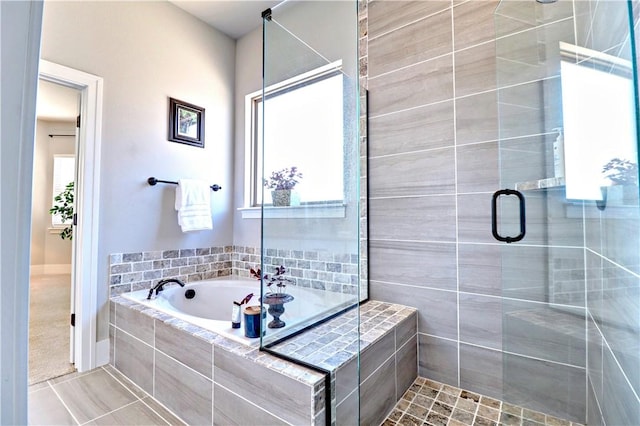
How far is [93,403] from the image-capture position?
5.51 ft

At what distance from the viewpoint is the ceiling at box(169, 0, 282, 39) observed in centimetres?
259

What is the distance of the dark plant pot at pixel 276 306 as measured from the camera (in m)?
1.50

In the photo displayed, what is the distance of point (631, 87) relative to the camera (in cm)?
78

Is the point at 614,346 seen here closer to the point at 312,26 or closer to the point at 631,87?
the point at 631,87

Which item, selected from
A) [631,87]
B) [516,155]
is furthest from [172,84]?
[631,87]

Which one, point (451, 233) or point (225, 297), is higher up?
point (451, 233)

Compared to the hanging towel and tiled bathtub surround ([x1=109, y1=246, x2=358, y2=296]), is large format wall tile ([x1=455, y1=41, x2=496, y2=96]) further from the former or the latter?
the hanging towel

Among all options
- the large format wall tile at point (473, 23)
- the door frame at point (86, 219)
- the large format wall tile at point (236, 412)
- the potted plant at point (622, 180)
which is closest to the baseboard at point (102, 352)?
the door frame at point (86, 219)

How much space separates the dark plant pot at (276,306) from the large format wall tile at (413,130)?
120 centimetres

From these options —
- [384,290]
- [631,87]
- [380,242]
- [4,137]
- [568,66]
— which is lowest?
[384,290]

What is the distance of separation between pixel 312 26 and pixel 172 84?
141cm

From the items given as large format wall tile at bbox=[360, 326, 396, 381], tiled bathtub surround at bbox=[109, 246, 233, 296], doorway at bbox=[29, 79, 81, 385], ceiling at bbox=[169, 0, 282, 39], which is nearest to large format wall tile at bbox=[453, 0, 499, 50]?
ceiling at bbox=[169, 0, 282, 39]

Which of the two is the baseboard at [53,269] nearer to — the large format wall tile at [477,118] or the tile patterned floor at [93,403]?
the tile patterned floor at [93,403]

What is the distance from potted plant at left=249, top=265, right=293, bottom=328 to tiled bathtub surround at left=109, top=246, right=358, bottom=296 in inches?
1.5
